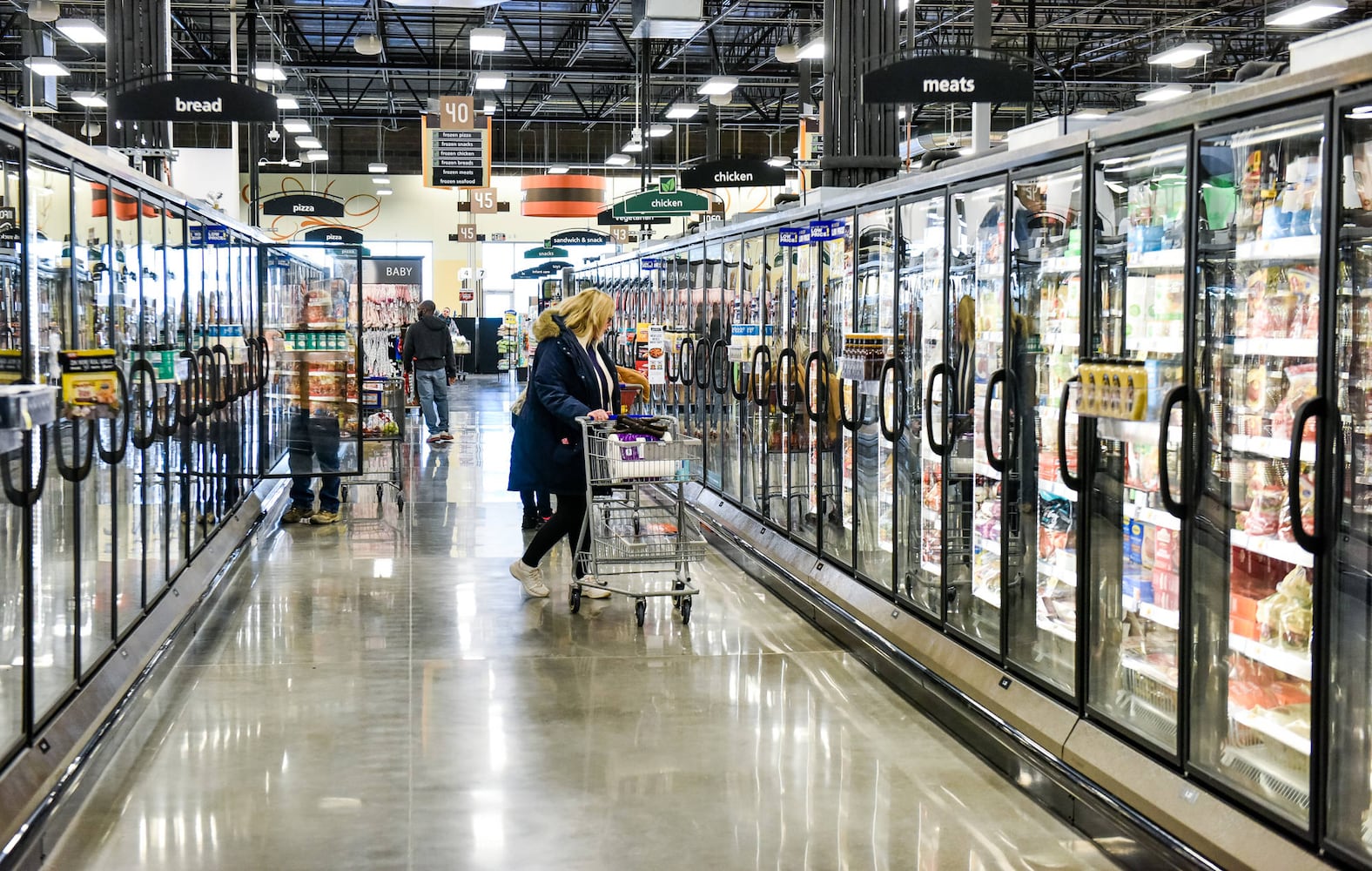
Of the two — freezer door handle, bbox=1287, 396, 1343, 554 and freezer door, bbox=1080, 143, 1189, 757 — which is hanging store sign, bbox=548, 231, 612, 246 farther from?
freezer door handle, bbox=1287, 396, 1343, 554

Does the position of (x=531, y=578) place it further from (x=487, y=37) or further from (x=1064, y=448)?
(x=487, y=37)

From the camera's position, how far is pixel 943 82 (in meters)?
7.18

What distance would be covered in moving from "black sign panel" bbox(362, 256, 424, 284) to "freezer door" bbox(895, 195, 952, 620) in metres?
26.9

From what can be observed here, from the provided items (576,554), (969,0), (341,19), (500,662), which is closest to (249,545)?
(576,554)

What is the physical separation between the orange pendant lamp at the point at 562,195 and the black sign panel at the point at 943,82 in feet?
60.8

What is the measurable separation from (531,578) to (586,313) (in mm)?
1572

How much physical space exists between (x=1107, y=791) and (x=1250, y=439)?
1.20 m

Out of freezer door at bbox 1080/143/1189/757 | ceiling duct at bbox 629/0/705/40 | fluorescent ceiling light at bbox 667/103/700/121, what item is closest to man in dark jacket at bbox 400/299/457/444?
ceiling duct at bbox 629/0/705/40

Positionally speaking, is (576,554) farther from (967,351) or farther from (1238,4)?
(1238,4)

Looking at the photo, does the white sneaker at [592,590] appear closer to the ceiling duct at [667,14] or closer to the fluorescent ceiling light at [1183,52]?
the ceiling duct at [667,14]

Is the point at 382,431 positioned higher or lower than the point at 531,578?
higher

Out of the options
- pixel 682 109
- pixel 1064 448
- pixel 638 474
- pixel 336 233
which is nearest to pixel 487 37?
pixel 336 233

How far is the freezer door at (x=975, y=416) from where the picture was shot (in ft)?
17.4

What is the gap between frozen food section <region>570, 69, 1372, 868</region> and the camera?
3361 mm
